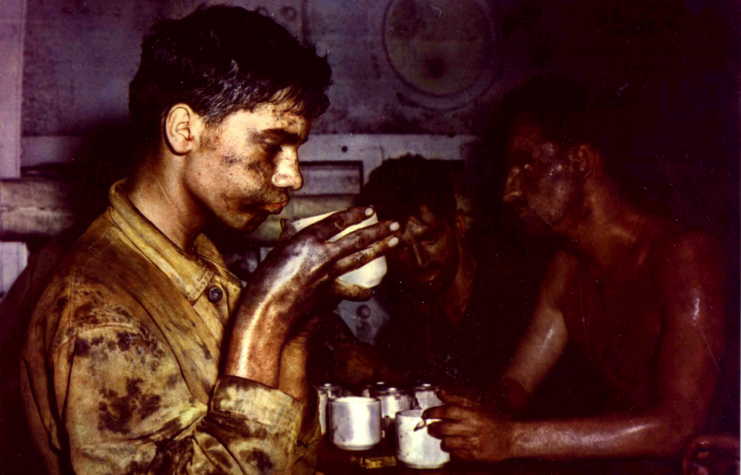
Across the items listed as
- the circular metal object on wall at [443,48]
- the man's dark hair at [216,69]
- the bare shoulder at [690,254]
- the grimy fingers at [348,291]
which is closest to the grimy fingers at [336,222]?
the grimy fingers at [348,291]

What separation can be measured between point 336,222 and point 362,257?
0.37ft

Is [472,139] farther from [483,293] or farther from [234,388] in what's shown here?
[234,388]

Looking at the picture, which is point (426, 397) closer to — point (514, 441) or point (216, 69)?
point (514, 441)

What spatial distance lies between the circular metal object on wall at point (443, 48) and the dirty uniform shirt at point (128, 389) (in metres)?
A: 3.00

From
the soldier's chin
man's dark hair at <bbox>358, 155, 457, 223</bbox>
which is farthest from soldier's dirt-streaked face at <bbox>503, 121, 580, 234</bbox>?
man's dark hair at <bbox>358, 155, 457, 223</bbox>

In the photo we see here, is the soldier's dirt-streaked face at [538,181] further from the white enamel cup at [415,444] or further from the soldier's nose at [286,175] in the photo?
the soldier's nose at [286,175]

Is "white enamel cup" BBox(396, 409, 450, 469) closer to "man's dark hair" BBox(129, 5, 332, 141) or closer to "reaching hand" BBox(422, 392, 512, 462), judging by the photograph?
"reaching hand" BBox(422, 392, 512, 462)

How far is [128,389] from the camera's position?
4.09 feet

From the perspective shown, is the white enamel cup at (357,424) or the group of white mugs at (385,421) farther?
the white enamel cup at (357,424)

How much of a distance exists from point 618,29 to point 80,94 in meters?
3.55

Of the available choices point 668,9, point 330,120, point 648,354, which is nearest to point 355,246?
point 648,354

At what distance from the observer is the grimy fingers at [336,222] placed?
152 centimetres

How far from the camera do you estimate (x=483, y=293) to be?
3510mm

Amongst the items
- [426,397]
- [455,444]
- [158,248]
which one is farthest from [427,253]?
[158,248]
